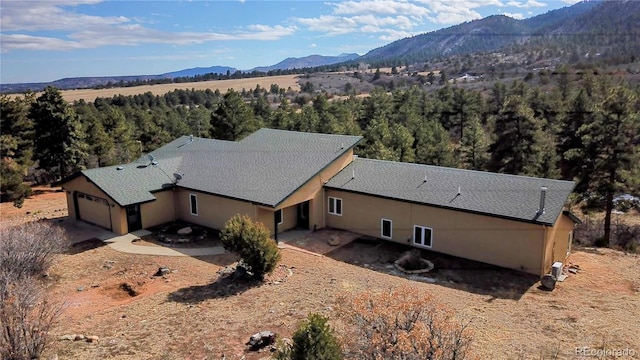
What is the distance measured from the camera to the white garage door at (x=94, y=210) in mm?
24858

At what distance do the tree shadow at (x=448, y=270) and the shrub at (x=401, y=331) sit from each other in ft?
25.6

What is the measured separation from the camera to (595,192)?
25734mm

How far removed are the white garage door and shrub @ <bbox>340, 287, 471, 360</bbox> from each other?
18795 millimetres

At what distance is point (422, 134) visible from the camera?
3972cm

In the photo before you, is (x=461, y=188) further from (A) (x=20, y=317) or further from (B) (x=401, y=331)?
(A) (x=20, y=317)

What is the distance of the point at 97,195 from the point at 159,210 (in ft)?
10.7

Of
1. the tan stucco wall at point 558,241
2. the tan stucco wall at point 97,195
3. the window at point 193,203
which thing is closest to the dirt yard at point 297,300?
the tan stucco wall at point 558,241

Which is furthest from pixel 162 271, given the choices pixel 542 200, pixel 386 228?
pixel 542 200

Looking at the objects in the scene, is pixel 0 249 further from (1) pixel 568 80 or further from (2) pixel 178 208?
(1) pixel 568 80

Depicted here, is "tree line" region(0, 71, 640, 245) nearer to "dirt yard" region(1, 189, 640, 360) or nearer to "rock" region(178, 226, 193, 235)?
"dirt yard" region(1, 189, 640, 360)

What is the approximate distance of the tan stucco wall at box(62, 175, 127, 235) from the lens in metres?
23.9

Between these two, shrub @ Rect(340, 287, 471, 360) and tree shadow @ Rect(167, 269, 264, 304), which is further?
tree shadow @ Rect(167, 269, 264, 304)

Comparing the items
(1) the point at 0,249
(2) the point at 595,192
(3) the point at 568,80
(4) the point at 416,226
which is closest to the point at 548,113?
(3) the point at 568,80

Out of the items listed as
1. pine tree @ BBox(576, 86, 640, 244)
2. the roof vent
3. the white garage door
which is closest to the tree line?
pine tree @ BBox(576, 86, 640, 244)
